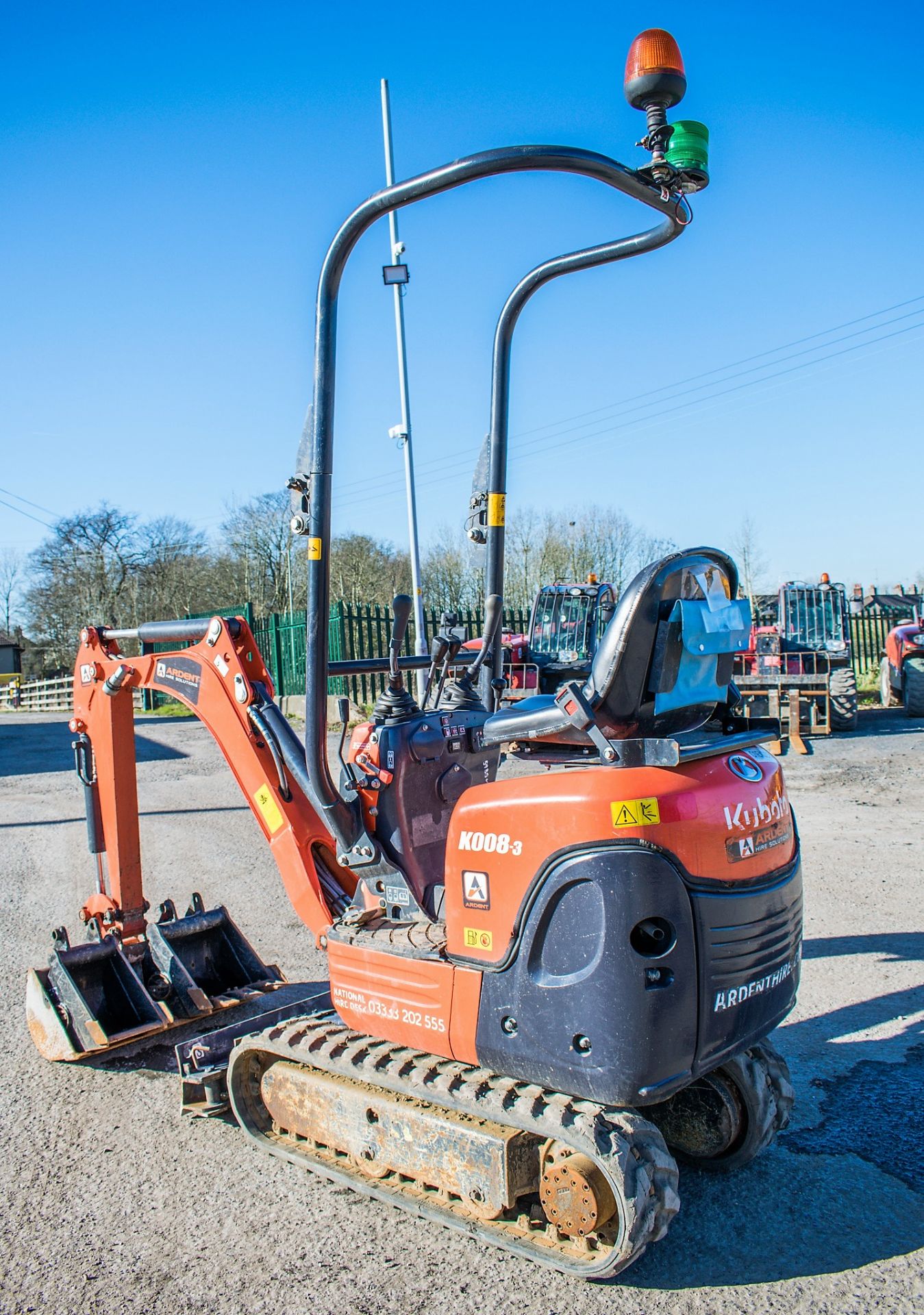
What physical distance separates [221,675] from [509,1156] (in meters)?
2.40

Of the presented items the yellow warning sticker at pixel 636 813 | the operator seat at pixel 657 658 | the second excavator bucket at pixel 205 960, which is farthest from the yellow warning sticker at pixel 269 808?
the yellow warning sticker at pixel 636 813

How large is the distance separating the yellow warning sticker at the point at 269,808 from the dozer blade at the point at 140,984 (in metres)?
0.99

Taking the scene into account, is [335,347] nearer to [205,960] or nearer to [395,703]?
[395,703]

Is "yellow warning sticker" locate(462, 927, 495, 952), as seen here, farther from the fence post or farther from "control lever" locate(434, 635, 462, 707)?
the fence post

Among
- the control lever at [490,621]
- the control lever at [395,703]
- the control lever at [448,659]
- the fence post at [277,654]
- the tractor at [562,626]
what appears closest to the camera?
the control lever at [490,621]

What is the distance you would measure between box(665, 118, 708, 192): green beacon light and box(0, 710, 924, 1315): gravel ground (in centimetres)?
328

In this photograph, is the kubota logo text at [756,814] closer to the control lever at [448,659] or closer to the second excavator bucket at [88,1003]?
the control lever at [448,659]

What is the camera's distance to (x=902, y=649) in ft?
60.4

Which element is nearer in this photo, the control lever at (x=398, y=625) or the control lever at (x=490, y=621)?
the control lever at (x=398, y=625)

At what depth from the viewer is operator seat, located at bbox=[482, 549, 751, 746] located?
2.98m

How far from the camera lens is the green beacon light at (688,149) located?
2.95 meters

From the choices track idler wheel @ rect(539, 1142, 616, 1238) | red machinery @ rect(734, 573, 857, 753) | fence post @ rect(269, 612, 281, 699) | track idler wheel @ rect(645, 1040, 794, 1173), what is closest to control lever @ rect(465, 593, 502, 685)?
track idler wheel @ rect(645, 1040, 794, 1173)

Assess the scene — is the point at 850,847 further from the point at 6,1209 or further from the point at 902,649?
the point at 902,649

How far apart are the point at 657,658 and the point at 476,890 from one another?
93cm
